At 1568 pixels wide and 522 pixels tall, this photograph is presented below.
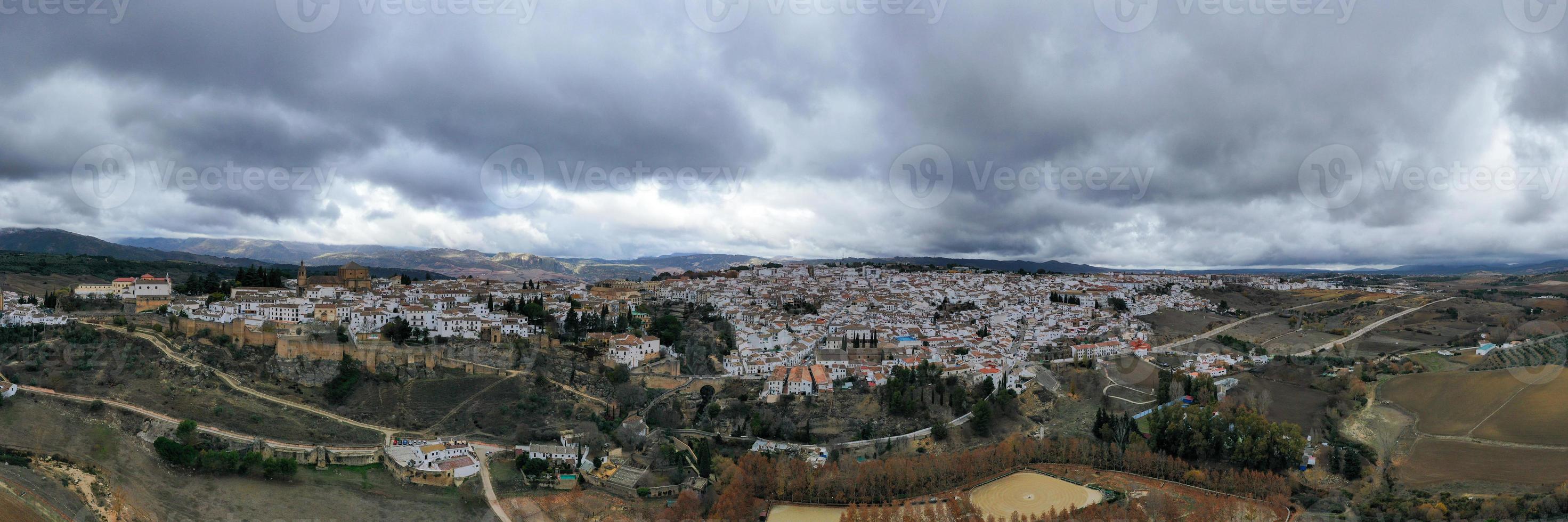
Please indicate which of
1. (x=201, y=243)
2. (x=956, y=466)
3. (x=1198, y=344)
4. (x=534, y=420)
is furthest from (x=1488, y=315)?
(x=201, y=243)

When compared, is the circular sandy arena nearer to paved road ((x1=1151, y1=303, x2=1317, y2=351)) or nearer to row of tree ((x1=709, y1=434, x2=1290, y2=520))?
row of tree ((x1=709, y1=434, x2=1290, y2=520))

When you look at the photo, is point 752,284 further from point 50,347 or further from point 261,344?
point 50,347

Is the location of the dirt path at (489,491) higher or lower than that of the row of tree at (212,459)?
lower

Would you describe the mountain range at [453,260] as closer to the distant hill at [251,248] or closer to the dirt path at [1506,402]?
the distant hill at [251,248]

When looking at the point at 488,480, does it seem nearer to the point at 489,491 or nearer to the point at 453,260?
the point at 489,491

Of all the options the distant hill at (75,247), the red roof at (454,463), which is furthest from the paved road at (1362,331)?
the distant hill at (75,247)

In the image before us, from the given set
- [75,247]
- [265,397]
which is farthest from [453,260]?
[265,397]
